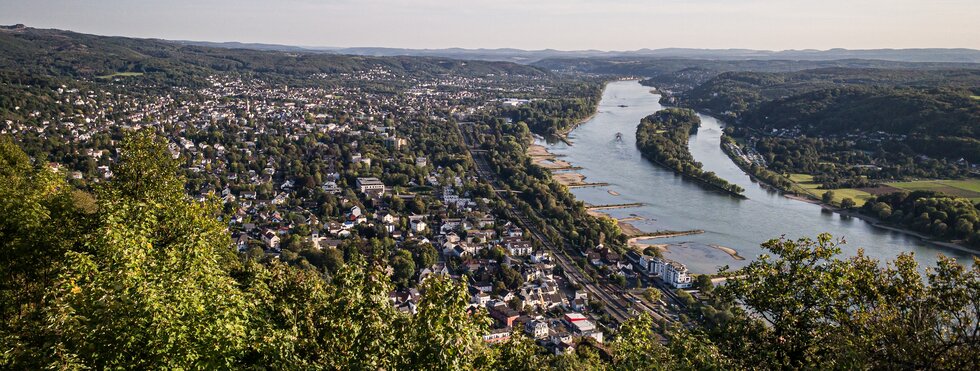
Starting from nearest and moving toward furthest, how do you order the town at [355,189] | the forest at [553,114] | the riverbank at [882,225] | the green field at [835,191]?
the town at [355,189], the riverbank at [882,225], the green field at [835,191], the forest at [553,114]

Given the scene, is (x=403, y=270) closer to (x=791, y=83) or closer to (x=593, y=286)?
(x=593, y=286)

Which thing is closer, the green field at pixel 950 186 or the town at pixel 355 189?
the town at pixel 355 189

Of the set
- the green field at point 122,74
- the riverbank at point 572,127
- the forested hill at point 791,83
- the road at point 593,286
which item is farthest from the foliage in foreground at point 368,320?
the green field at point 122,74

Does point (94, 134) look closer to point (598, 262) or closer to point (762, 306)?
point (598, 262)

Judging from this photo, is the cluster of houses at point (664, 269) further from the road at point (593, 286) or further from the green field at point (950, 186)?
the green field at point (950, 186)

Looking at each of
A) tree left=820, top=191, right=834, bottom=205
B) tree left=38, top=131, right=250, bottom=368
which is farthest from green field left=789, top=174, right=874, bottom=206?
tree left=38, top=131, right=250, bottom=368

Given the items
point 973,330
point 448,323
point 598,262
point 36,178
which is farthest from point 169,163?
point 598,262

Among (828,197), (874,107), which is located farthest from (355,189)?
(874,107)
